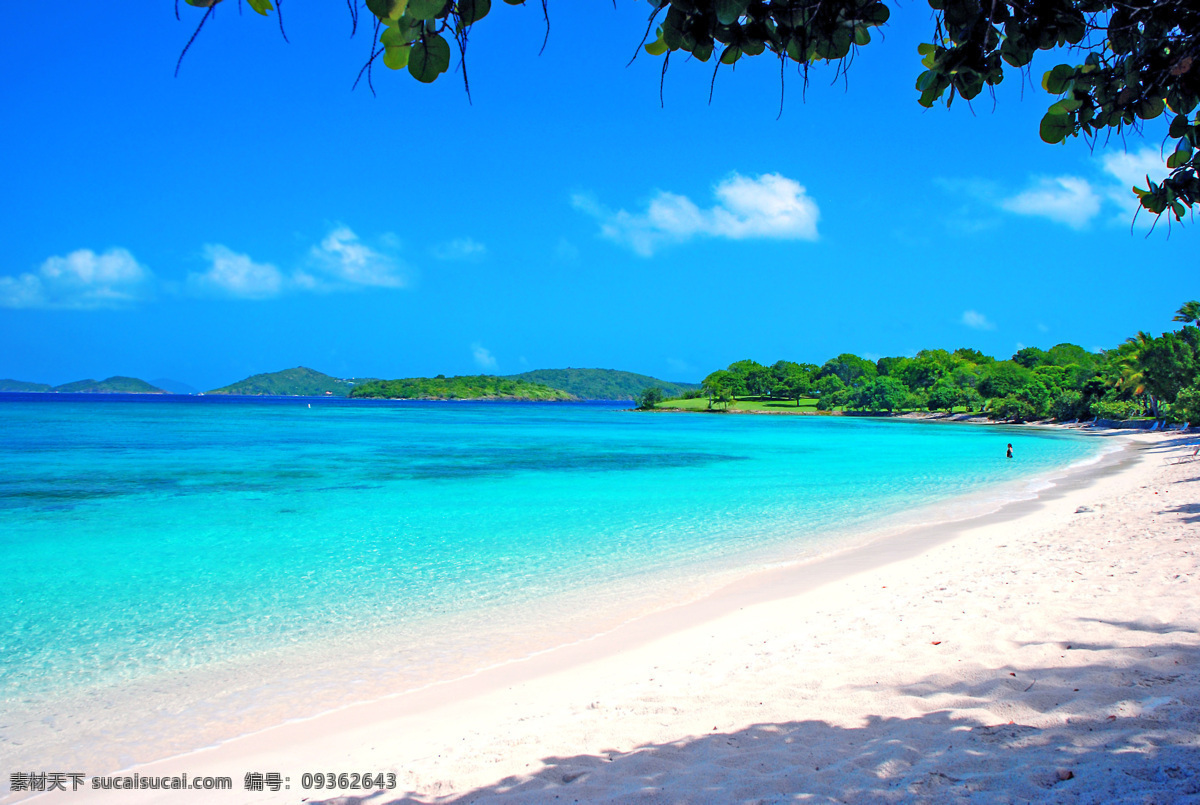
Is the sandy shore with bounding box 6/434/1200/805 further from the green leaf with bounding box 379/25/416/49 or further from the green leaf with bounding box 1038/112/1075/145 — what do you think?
the green leaf with bounding box 379/25/416/49

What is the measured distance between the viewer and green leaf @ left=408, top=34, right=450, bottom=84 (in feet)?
6.64

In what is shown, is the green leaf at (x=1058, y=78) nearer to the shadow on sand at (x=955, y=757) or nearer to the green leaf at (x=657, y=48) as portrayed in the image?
the green leaf at (x=657, y=48)

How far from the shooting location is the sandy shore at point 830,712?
3746 mm

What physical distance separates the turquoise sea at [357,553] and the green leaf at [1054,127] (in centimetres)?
713

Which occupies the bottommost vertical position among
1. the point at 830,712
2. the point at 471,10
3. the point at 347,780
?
the point at 347,780

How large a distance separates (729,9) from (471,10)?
815 millimetres

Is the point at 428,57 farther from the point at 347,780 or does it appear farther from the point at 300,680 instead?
the point at 300,680

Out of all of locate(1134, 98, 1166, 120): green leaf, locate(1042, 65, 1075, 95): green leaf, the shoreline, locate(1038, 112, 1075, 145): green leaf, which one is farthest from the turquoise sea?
locate(1134, 98, 1166, 120): green leaf

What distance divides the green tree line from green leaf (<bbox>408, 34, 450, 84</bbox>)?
179 ft

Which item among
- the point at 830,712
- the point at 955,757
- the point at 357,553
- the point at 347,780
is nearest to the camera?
the point at 955,757

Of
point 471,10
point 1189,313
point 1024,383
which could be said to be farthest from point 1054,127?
point 1024,383

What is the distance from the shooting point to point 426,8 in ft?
5.57

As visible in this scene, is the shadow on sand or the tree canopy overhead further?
the shadow on sand

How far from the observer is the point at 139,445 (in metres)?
42.2
